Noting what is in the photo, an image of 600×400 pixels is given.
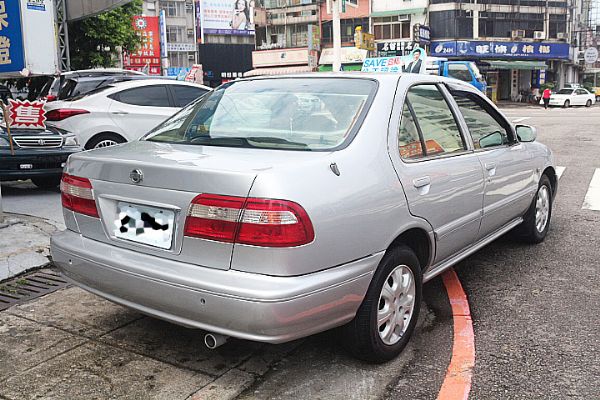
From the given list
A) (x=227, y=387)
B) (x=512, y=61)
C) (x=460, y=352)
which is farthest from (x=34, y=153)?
(x=512, y=61)

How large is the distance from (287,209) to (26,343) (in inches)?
75.9

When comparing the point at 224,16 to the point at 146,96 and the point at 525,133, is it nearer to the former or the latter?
the point at 146,96

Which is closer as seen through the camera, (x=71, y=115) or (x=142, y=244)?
(x=142, y=244)

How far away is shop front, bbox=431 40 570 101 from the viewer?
45.7 metres

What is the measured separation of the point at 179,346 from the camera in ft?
11.6

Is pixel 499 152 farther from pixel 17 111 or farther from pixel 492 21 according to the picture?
pixel 492 21

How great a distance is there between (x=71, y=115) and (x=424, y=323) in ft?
21.7

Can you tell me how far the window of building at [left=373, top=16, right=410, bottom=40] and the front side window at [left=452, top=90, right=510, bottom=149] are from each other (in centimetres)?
4398

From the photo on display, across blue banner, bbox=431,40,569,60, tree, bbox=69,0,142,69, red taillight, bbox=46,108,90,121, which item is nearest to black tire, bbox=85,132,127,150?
red taillight, bbox=46,108,90,121

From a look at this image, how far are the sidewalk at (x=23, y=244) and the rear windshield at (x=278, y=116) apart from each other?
6.03 ft

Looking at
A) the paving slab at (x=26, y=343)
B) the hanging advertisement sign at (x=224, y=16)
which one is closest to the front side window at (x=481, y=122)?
the paving slab at (x=26, y=343)

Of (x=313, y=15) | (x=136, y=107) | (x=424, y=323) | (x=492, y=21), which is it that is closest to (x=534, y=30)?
(x=492, y=21)

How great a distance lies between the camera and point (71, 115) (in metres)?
8.73

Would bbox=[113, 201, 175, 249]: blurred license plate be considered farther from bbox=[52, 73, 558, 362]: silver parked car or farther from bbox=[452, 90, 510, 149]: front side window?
bbox=[452, 90, 510, 149]: front side window
